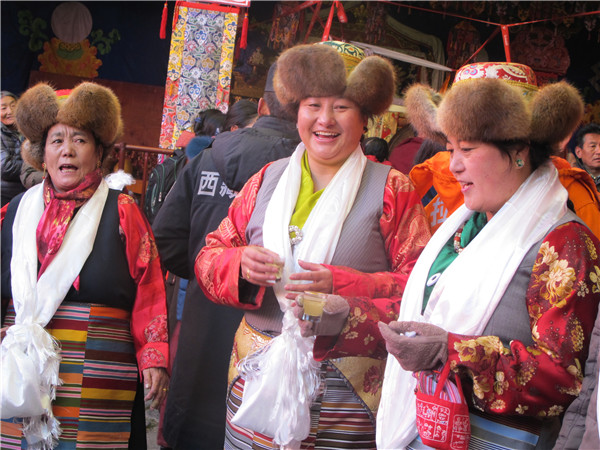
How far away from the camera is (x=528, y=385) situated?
5.07 ft

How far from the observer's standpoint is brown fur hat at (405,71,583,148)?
5.73 ft

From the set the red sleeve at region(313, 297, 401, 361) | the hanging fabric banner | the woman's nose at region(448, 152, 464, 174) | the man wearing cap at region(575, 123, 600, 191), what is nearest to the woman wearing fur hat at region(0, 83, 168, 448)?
the red sleeve at region(313, 297, 401, 361)

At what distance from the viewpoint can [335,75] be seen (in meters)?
2.19

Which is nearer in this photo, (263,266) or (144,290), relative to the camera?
(263,266)

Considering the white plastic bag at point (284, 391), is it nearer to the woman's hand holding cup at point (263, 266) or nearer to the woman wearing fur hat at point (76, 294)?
the woman's hand holding cup at point (263, 266)

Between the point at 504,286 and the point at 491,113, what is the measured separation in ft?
1.51

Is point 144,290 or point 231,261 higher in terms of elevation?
point 231,261

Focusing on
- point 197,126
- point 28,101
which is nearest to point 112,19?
point 197,126

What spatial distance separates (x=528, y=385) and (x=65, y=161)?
178cm

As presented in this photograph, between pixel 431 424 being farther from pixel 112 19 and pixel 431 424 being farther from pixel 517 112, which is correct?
pixel 112 19

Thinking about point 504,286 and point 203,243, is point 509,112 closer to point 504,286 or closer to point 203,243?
point 504,286

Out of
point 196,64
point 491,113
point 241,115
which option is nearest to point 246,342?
point 491,113

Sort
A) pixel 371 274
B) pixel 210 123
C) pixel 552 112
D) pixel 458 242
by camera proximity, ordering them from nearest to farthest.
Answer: pixel 552 112 → pixel 458 242 → pixel 371 274 → pixel 210 123

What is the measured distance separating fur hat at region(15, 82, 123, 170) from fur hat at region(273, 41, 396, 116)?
2.45 feet
